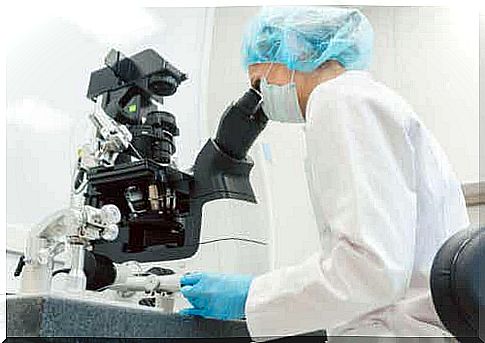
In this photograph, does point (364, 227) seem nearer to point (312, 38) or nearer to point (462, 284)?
point (462, 284)

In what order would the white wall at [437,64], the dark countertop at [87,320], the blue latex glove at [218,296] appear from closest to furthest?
1. the dark countertop at [87,320]
2. the blue latex glove at [218,296]
3. the white wall at [437,64]

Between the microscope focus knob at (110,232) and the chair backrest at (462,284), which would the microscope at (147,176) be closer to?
the microscope focus knob at (110,232)

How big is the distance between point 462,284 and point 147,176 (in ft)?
2.35

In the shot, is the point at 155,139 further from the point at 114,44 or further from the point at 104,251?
the point at 114,44

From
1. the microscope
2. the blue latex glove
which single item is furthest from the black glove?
the blue latex glove

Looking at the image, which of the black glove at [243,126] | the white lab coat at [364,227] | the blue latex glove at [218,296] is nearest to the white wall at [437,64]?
the black glove at [243,126]

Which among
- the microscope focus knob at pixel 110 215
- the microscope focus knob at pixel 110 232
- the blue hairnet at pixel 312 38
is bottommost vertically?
the microscope focus knob at pixel 110 232

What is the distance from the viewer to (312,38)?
1.49 meters

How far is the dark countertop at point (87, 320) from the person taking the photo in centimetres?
93

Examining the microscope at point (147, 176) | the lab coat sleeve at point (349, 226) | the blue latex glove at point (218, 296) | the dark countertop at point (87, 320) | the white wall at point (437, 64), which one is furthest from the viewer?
the white wall at point (437, 64)

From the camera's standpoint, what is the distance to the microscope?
4.88 ft

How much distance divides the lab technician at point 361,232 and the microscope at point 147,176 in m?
0.19

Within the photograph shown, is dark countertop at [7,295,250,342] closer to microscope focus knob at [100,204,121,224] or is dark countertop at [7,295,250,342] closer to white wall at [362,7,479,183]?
microscope focus knob at [100,204,121,224]

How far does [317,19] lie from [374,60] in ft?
0.79
